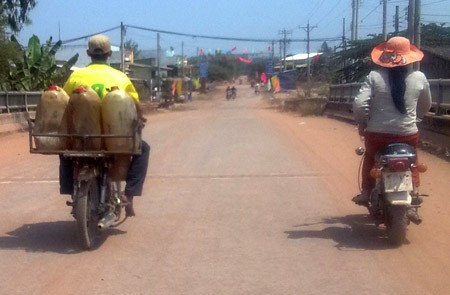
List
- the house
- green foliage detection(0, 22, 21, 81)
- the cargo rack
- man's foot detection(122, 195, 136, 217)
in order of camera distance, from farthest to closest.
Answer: the house → green foliage detection(0, 22, 21, 81) → man's foot detection(122, 195, 136, 217) → the cargo rack

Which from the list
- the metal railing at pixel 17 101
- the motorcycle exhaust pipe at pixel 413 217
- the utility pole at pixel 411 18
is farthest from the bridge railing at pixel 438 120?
the metal railing at pixel 17 101

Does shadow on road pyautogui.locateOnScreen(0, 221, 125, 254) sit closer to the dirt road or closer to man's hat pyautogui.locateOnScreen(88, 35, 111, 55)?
the dirt road

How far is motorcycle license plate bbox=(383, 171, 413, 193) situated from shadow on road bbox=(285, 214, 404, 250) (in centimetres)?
52

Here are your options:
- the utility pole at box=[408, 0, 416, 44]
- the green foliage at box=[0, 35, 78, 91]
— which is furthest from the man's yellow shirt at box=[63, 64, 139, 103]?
the green foliage at box=[0, 35, 78, 91]

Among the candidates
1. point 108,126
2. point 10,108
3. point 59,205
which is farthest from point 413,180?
point 10,108

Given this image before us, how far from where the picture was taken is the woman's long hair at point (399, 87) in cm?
716

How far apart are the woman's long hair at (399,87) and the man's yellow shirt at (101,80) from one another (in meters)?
2.21

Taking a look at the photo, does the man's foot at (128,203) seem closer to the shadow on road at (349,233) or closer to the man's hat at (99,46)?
the man's hat at (99,46)

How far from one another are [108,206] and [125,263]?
2.80 ft

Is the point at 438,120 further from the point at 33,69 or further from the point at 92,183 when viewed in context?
the point at 33,69

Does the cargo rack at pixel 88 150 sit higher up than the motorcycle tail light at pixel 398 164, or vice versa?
the cargo rack at pixel 88 150

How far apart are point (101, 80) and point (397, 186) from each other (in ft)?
8.80

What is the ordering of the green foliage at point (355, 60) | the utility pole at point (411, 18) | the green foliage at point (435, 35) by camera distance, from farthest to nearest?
the green foliage at point (355, 60) < the green foliage at point (435, 35) < the utility pole at point (411, 18)

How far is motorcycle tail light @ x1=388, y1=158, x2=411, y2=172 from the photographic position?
6855 millimetres
